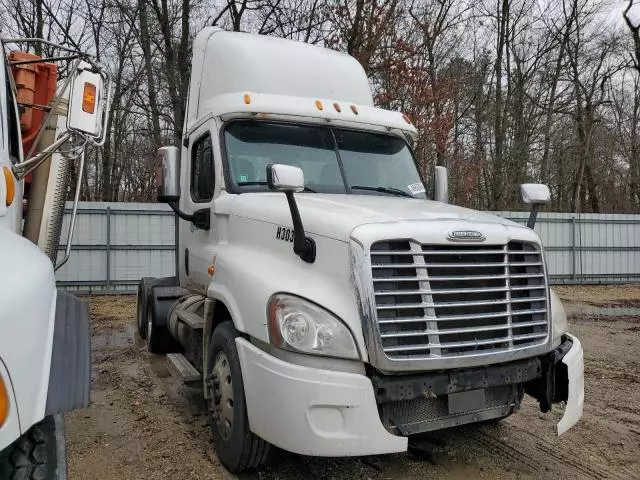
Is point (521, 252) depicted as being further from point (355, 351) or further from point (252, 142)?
point (252, 142)

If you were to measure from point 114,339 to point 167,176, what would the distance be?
4357 millimetres

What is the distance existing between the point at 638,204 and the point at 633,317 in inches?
906

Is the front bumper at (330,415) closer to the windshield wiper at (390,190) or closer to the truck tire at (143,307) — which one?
the windshield wiper at (390,190)

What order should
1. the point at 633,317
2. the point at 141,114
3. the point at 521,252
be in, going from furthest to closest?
the point at 141,114 < the point at 633,317 < the point at 521,252

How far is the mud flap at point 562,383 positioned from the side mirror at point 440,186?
192 cm

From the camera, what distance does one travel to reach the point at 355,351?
286cm

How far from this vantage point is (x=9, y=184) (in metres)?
2.62

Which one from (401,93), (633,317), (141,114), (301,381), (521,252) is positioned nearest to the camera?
(301,381)

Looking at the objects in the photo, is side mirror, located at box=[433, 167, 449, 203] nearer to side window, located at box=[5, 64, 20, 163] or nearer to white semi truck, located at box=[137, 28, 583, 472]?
white semi truck, located at box=[137, 28, 583, 472]

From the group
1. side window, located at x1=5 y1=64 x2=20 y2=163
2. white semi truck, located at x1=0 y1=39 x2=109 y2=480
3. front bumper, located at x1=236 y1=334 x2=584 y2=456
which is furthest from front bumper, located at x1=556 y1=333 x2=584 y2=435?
side window, located at x1=5 y1=64 x2=20 y2=163

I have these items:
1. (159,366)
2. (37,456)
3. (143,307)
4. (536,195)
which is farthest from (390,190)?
(143,307)

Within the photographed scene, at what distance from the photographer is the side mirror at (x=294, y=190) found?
3100 millimetres

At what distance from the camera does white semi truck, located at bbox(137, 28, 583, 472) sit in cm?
286

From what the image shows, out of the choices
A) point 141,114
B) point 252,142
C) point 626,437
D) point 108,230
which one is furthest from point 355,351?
point 141,114
